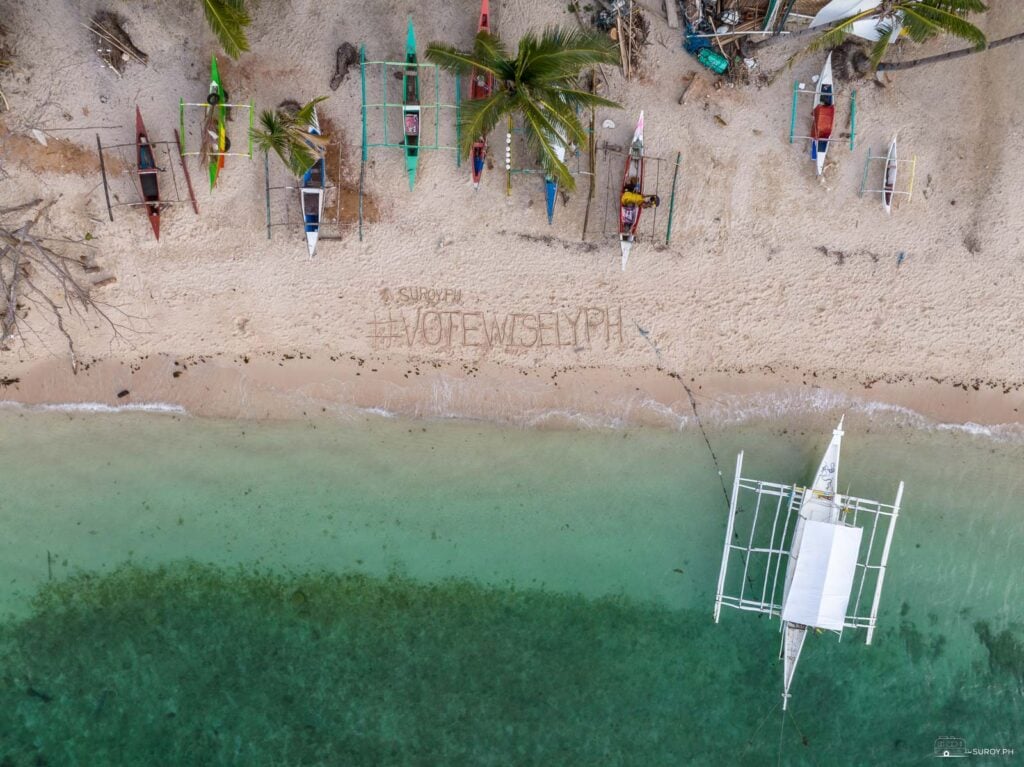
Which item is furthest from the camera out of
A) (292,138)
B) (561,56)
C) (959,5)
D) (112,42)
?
(112,42)

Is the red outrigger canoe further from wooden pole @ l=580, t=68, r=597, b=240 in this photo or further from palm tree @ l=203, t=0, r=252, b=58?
palm tree @ l=203, t=0, r=252, b=58

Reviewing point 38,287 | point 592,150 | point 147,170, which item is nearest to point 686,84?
point 592,150

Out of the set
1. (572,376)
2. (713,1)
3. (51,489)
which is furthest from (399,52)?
(51,489)

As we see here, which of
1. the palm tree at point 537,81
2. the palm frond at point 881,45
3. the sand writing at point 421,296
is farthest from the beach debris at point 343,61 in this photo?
the palm frond at point 881,45

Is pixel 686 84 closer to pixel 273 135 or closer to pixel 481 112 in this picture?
pixel 481 112

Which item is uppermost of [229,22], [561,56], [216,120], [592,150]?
[229,22]

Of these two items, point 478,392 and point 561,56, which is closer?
point 561,56

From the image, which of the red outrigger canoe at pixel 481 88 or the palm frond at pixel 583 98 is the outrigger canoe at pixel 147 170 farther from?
the palm frond at pixel 583 98

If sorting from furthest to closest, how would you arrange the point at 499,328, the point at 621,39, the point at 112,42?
the point at 499,328, the point at 621,39, the point at 112,42
